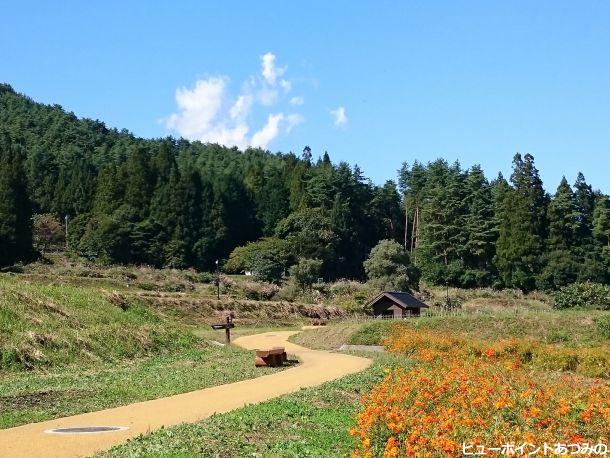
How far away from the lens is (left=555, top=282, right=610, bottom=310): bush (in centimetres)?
4744

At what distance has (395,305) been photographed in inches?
1652

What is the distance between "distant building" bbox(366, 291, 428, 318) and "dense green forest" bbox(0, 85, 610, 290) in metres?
19.9

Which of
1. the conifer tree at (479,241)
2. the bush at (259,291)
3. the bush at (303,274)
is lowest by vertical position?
the bush at (259,291)

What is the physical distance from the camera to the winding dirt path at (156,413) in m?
9.06

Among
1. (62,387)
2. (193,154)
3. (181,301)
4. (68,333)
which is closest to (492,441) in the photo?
(62,387)

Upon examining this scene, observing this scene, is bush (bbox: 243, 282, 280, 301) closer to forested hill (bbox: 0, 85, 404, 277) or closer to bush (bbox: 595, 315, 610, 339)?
forested hill (bbox: 0, 85, 404, 277)

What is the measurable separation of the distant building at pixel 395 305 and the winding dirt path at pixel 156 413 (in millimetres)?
20882

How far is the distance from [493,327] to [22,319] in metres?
20.7

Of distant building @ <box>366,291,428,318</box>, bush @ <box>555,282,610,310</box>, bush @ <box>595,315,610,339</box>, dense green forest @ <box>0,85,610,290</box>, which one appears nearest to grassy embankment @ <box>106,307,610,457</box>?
bush @ <box>595,315,610,339</box>

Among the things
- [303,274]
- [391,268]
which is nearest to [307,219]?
[303,274]

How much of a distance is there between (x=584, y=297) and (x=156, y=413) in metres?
43.3

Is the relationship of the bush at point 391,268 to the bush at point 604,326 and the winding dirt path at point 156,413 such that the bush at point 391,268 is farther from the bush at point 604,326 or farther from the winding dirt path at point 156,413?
the winding dirt path at point 156,413

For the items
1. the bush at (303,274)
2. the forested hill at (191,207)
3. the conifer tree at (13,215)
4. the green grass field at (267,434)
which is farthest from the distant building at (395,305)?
A: the conifer tree at (13,215)

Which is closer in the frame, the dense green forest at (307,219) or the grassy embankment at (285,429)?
the grassy embankment at (285,429)
